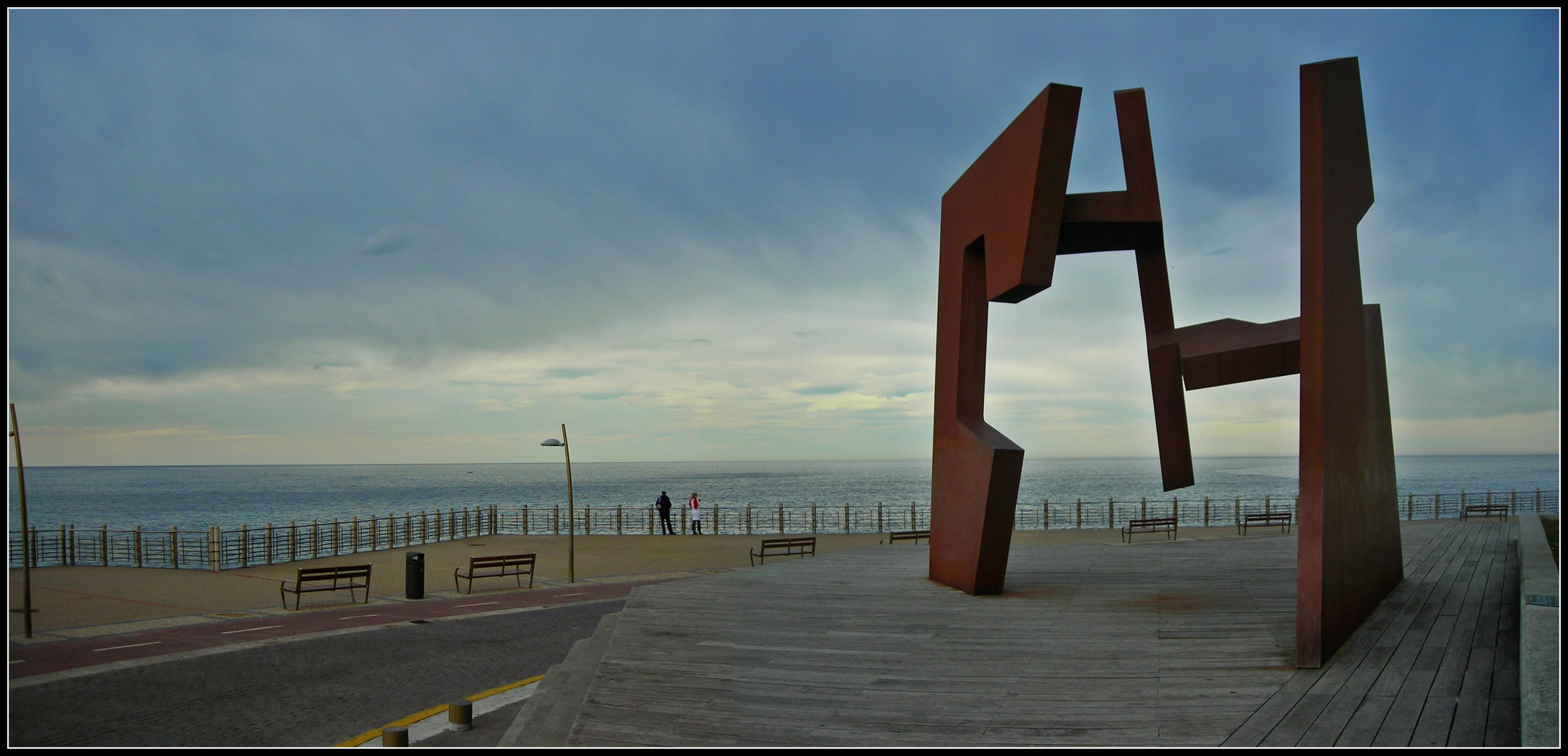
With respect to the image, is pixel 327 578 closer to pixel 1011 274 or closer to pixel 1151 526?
pixel 1011 274

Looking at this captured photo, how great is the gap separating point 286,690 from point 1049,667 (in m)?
7.39

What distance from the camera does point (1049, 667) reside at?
611 cm

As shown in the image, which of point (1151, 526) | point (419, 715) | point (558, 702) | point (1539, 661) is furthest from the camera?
point (1151, 526)

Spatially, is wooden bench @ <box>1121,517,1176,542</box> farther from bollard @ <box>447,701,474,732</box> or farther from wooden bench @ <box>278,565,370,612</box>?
bollard @ <box>447,701,474,732</box>

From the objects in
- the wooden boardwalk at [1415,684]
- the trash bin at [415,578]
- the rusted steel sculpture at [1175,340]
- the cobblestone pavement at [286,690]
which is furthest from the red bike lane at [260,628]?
the wooden boardwalk at [1415,684]

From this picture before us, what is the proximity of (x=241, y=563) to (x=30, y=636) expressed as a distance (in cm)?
854

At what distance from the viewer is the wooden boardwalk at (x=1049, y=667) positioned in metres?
4.75

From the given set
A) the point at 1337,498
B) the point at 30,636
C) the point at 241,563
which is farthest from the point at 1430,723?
the point at 241,563

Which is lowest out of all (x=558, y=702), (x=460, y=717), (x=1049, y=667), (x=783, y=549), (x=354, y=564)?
(x=783, y=549)

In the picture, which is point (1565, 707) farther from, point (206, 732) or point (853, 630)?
point (206, 732)

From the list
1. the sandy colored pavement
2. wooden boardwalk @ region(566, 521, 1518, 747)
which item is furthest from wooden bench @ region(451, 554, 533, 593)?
wooden boardwalk @ region(566, 521, 1518, 747)

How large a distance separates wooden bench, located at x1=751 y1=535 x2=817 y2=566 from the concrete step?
341 inches

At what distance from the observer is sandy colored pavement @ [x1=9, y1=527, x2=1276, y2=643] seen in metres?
13.1

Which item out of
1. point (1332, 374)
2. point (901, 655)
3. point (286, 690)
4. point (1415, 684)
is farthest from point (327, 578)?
point (1415, 684)
